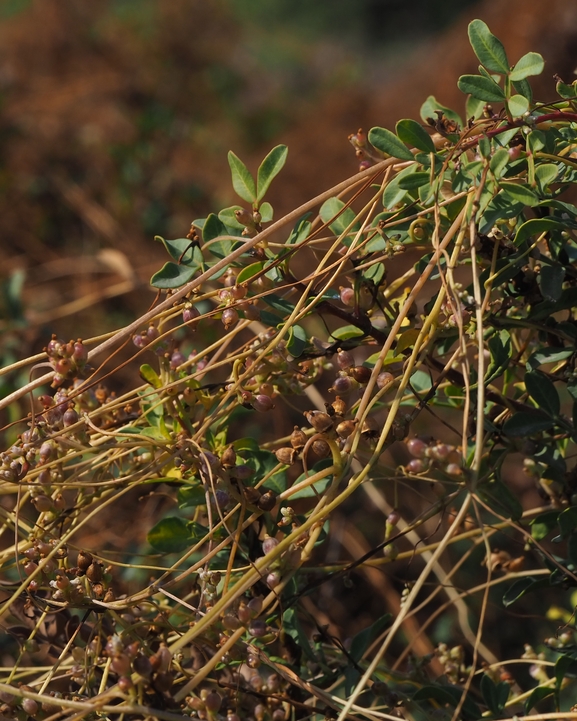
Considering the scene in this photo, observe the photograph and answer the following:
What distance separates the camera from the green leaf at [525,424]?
672 millimetres

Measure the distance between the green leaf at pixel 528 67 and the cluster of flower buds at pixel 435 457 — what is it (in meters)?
0.32

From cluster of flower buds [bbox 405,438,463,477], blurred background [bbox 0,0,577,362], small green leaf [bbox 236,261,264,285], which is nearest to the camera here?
cluster of flower buds [bbox 405,438,463,477]

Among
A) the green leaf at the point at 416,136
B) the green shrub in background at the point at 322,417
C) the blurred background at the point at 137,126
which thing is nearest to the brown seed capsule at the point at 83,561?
the green shrub in background at the point at 322,417

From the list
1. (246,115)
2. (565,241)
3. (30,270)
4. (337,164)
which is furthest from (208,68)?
(565,241)

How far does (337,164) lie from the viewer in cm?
317

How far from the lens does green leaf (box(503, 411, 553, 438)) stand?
672 mm

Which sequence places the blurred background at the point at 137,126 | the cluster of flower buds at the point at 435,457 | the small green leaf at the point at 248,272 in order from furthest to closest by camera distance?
the blurred background at the point at 137,126
the small green leaf at the point at 248,272
the cluster of flower buds at the point at 435,457

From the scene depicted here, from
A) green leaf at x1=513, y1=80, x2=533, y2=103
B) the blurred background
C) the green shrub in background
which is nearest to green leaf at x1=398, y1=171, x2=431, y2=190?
the green shrub in background

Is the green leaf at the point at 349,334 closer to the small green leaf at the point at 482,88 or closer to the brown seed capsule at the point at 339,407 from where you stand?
the brown seed capsule at the point at 339,407

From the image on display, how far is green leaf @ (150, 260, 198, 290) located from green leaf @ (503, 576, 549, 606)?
17.2 inches

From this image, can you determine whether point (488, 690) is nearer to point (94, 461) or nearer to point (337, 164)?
point (94, 461)

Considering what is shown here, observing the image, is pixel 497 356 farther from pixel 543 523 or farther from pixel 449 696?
pixel 449 696

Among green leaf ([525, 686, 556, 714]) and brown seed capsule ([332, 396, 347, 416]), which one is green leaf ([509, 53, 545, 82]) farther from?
green leaf ([525, 686, 556, 714])

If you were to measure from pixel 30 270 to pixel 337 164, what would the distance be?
1.33 metres
